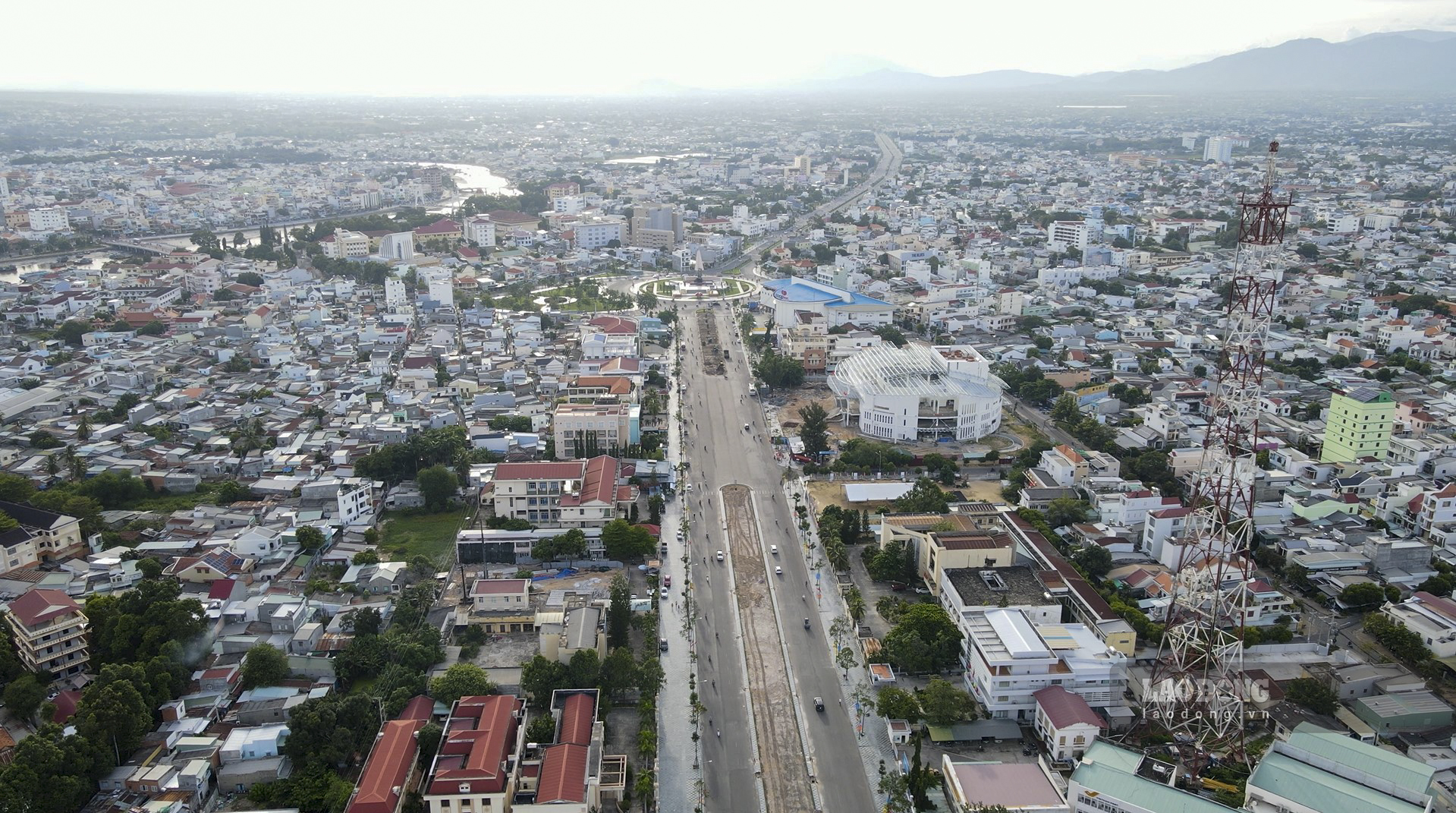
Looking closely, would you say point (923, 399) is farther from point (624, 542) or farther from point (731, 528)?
point (624, 542)

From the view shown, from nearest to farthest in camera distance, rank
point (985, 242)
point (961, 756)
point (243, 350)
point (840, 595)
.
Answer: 1. point (961, 756)
2. point (840, 595)
3. point (243, 350)
4. point (985, 242)

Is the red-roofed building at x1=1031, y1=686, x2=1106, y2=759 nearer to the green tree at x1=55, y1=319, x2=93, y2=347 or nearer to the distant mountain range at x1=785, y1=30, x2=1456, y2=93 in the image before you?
the green tree at x1=55, y1=319, x2=93, y2=347

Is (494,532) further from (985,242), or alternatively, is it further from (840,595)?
(985,242)

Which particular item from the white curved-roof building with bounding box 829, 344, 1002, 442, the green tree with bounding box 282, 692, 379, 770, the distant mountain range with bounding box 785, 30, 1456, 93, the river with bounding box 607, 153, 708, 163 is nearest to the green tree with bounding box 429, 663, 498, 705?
the green tree with bounding box 282, 692, 379, 770

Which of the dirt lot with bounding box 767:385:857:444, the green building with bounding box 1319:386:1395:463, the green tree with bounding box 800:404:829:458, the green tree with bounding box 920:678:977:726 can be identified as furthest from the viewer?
the dirt lot with bounding box 767:385:857:444

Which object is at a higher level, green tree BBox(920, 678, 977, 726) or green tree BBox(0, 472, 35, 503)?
green tree BBox(0, 472, 35, 503)

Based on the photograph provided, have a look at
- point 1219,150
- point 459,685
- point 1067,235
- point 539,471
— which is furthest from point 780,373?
point 1219,150

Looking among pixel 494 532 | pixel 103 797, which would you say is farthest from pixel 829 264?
pixel 103 797
